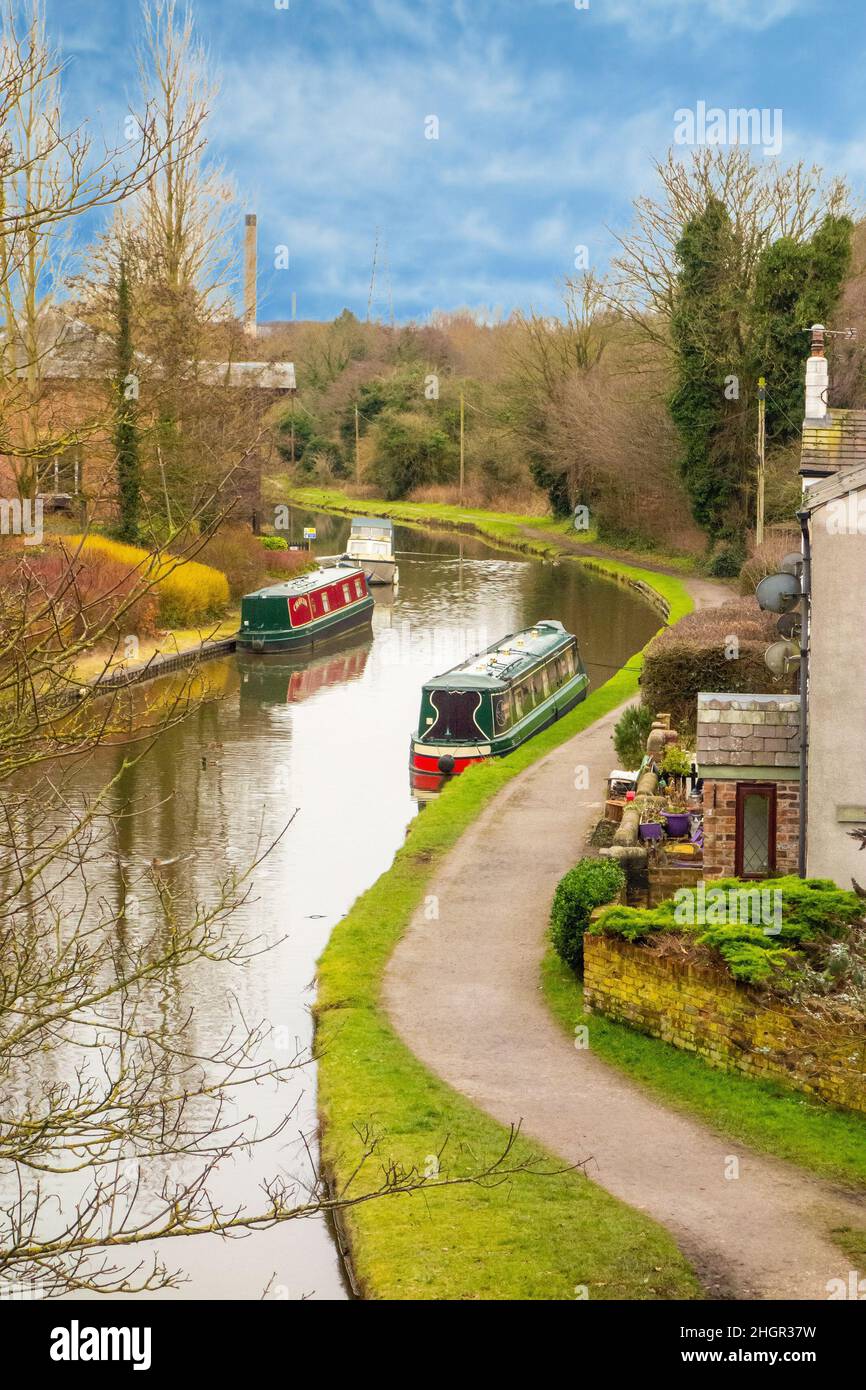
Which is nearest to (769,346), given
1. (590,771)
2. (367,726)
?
(367,726)

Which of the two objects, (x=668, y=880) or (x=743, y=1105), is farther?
(x=668, y=880)

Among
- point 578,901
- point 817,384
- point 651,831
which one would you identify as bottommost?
point 578,901

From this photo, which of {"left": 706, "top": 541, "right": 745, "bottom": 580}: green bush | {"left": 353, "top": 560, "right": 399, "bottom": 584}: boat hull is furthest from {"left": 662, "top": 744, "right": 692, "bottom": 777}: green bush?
{"left": 353, "top": 560, "right": 399, "bottom": 584}: boat hull

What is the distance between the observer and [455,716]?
27.4 metres

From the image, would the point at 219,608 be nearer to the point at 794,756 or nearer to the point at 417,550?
the point at 417,550

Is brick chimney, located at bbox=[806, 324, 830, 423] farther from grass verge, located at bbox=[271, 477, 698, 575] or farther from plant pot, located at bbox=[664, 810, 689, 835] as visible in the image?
grass verge, located at bbox=[271, 477, 698, 575]

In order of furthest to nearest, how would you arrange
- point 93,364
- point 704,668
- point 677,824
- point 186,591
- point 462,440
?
point 462,440, point 93,364, point 186,591, point 704,668, point 677,824

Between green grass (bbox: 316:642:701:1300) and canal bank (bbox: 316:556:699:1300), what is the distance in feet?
0.04

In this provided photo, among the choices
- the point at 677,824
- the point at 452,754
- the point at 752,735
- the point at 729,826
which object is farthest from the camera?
the point at 452,754

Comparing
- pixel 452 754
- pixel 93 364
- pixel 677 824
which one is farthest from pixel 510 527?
pixel 677 824

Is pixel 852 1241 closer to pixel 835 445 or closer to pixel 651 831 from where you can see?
pixel 651 831

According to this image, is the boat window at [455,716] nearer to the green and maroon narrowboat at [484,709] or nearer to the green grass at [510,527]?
the green and maroon narrowboat at [484,709]

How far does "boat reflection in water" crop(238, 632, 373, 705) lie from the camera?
36188 millimetres

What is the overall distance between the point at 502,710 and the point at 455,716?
3.58 ft
